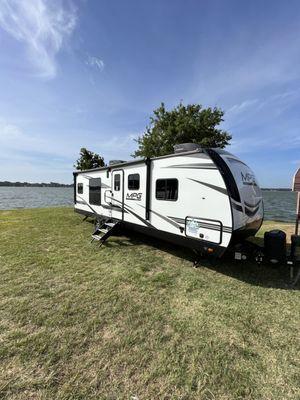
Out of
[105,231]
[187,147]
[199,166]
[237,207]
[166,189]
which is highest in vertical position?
[187,147]

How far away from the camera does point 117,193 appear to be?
8984mm

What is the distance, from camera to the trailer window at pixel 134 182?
25.5 feet

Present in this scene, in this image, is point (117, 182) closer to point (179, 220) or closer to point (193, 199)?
point (179, 220)

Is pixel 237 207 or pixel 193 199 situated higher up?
pixel 193 199

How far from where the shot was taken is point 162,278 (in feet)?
17.6

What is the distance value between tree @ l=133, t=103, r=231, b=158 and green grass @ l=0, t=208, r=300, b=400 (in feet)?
41.2

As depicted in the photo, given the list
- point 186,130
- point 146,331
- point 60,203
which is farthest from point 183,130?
point 60,203

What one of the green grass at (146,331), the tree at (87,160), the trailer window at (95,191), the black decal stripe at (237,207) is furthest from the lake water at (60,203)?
the green grass at (146,331)

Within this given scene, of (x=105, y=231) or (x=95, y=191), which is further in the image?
(x=95, y=191)

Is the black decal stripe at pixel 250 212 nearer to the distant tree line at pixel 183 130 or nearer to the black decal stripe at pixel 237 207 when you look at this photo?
the black decal stripe at pixel 237 207

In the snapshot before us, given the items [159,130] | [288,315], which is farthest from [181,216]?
[159,130]

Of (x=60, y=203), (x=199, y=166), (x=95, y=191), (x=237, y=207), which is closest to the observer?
(x=237, y=207)

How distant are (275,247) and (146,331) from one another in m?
3.59

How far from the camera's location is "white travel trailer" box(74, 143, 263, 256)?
17.3ft
